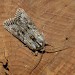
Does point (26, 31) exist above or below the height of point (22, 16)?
below

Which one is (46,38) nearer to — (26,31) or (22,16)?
(26,31)

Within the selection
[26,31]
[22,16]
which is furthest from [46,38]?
[22,16]

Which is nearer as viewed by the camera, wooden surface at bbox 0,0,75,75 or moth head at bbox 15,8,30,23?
wooden surface at bbox 0,0,75,75

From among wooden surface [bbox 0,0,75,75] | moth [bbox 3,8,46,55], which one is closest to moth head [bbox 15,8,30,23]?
moth [bbox 3,8,46,55]

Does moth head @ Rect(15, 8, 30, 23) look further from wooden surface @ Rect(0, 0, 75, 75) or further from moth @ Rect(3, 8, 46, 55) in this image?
wooden surface @ Rect(0, 0, 75, 75)

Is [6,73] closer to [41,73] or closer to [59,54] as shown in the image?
[41,73]

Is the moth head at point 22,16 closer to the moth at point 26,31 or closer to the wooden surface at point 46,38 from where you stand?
the moth at point 26,31

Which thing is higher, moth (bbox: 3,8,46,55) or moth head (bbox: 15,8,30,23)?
moth head (bbox: 15,8,30,23)
